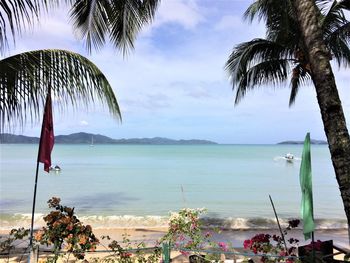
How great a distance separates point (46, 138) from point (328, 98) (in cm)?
298

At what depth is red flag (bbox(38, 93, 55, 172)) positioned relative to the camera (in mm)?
4219

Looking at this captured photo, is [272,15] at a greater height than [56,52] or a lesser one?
greater

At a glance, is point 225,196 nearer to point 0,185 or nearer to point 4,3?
point 0,185

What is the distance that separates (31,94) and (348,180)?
11.4 ft

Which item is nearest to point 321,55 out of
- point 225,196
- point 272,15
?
point 272,15

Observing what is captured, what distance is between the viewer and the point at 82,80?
464cm

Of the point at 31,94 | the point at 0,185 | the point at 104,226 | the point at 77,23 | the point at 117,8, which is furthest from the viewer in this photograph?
the point at 0,185

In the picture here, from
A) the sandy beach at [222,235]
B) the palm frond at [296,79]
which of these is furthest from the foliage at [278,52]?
the sandy beach at [222,235]

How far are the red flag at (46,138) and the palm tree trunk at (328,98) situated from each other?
9.42ft

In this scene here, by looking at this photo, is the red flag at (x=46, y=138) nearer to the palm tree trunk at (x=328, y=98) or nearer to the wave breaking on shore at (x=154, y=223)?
the palm tree trunk at (x=328, y=98)

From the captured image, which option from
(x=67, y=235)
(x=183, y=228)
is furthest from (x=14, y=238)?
(x=183, y=228)

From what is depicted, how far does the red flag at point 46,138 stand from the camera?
4.22 meters

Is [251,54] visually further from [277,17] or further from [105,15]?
[105,15]

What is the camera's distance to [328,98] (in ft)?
11.6
